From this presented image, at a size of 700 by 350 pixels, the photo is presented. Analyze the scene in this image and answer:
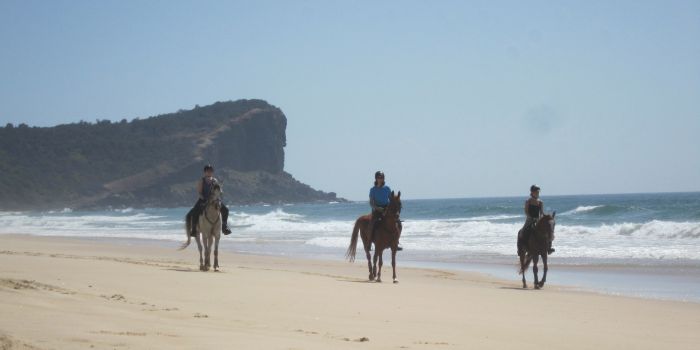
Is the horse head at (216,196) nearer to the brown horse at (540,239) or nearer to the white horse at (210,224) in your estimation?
the white horse at (210,224)

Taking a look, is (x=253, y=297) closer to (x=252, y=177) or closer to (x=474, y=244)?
(x=474, y=244)

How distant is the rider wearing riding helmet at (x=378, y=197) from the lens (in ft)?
48.3

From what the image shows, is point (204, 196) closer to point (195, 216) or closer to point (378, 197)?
point (195, 216)

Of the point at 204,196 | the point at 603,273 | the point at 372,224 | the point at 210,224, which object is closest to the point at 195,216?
the point at 210,224

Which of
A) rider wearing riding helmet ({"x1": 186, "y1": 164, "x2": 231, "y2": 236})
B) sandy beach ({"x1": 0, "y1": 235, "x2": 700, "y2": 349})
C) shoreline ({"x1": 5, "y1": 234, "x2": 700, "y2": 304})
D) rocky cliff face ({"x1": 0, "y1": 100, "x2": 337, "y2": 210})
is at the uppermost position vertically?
rocky cliff face ({"x1": 0, "y1": 100, "x2": 337, "y2": 210})

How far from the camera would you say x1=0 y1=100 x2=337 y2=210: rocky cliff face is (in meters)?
116

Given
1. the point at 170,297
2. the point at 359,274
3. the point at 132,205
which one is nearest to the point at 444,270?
the point at 359,274

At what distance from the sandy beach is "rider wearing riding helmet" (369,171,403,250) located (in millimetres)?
1892

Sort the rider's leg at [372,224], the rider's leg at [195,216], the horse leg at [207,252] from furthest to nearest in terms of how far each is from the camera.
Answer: the rider's leg at [195,216]
the rider's leg at [372,224]
the horse leg at [207,252]

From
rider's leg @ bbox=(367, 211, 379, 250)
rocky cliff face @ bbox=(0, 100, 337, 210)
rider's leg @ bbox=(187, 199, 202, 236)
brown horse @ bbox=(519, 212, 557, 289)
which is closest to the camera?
brown horse @ bbox=(519, 212, 557, 289)

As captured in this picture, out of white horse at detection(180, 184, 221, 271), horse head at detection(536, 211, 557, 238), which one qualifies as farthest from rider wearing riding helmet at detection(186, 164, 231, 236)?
horse head at detection(536, 211, 557, 238)

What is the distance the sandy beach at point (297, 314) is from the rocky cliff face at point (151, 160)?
10660 centimetres

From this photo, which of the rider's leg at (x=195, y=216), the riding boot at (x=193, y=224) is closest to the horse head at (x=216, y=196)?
the rider's leg at (x=195, y=216)

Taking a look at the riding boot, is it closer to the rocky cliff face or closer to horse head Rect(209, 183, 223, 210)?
horse head Rect(209, 183, 223, 210)
